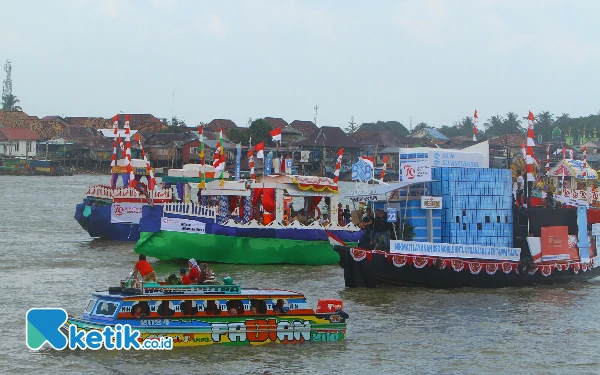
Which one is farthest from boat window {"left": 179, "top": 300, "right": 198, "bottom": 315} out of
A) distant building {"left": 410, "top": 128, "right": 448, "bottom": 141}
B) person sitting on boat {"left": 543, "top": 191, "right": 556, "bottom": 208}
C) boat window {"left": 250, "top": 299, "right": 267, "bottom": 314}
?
distant building {"left": 410, "top": 128, "right": 448, "bottom": 141}

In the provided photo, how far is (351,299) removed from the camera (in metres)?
24.4

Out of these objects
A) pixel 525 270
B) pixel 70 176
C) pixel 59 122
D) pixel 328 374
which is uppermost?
pixel 59 122

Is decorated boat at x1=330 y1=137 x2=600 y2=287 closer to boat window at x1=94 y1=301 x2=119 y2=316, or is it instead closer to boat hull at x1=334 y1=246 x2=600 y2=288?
boat hull at x1=334 y1=246 x2=600 y2=288

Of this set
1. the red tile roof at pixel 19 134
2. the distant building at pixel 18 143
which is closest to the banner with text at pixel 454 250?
the distant building at pixel 18 143

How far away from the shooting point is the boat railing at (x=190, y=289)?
17.7m

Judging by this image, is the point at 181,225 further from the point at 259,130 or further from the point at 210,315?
the point at 259,130

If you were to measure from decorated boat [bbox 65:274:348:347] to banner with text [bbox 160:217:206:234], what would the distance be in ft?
39.9

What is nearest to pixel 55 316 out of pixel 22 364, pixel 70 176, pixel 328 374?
pixel 22 364

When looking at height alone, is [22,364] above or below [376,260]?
below

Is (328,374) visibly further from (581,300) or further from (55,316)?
(581,300)

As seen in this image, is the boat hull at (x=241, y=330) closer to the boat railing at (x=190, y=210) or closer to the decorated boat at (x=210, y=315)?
the decorated boat at (x=210, y=315)

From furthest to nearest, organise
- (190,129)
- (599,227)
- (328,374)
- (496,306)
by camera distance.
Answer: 1. (190,129)
2. (599,227)
3. (496,306)
4. (328,374)

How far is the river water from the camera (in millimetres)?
17500

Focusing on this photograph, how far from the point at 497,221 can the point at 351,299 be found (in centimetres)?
514
